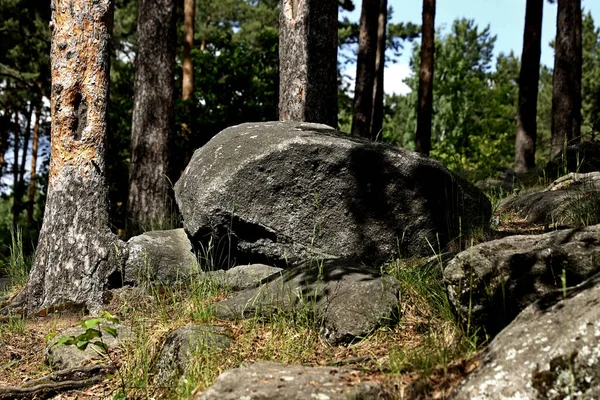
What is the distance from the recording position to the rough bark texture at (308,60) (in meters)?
8.16

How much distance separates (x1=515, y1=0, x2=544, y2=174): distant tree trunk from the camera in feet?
44.9

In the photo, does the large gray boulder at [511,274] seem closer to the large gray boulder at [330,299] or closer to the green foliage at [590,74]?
the large gray boulder at [330,299]

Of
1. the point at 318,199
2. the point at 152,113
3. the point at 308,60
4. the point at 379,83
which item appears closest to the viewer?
the point at 318,199

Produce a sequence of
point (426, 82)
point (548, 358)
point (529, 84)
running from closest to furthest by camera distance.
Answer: point (548, 358)
point (529, 84)
point (426, 82)

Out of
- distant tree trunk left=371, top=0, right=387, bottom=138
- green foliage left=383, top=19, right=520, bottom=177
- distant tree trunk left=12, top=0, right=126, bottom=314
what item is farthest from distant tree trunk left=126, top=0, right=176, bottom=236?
green foliage left=383, top=19, right=520, bottom=177

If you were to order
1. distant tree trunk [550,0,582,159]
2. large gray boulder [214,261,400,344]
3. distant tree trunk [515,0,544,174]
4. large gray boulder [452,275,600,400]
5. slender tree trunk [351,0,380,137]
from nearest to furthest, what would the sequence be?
large gray boulder [452,275,600,400] → large gray boulder [214,261,400,344] → distant tree trunk [550,0,582,159] → distant tree trunk [515,0,544,174] → slender tree trunk [351,0,380,137]

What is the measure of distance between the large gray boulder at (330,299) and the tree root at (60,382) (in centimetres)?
97

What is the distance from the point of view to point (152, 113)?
388 inches

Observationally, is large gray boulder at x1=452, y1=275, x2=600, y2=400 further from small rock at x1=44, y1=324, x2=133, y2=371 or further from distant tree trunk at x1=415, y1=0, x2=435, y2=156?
distant tree trunk at x1=415, y1=0, x2=435, y2=156

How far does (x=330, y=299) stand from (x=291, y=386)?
1495mm

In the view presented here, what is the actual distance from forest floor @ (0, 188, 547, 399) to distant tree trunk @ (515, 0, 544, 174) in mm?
8855

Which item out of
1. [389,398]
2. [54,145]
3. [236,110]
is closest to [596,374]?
[389,398]

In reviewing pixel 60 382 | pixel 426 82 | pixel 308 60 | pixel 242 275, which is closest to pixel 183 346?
pixel 60 382

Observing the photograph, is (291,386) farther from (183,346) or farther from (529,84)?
(529,84)
